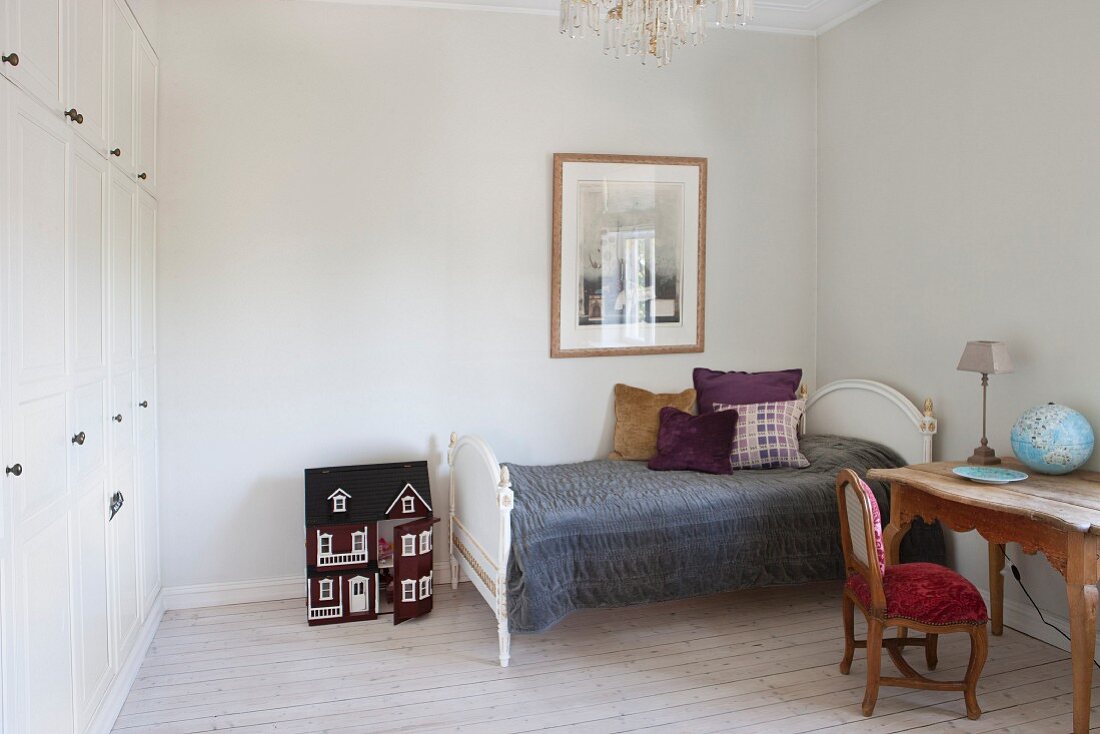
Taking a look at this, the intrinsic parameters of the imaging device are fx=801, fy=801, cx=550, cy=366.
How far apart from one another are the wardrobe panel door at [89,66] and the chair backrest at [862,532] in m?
2.60

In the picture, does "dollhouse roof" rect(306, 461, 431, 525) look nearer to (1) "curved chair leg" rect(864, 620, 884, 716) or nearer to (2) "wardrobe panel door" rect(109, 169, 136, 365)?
(2) "wardrobe panel door" rect(109, 169, 136, 365)

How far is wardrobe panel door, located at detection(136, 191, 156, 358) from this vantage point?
3.25 m

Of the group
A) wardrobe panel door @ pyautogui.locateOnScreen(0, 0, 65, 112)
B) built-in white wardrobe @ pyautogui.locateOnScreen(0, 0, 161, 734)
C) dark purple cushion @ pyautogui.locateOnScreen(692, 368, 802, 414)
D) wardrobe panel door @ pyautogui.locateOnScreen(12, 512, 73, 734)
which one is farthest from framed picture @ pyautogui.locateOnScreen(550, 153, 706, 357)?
wardrobe panel door @ pyautogui.locateOnScreen(12, 512, 73, 734)

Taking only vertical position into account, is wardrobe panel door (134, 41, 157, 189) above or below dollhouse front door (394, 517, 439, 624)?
above

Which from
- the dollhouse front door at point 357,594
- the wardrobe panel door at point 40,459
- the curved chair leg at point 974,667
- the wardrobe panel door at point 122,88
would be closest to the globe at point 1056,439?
the curved chair leg at point 974,667

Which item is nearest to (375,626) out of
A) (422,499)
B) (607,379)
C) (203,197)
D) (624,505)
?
(422,499)

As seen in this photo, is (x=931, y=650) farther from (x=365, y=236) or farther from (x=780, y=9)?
(x=780, y=9)

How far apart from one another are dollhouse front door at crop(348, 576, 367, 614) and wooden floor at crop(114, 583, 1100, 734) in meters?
0.10

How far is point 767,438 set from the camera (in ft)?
12.7

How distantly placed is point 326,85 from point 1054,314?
3.27m

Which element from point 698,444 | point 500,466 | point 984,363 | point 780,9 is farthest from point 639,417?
point 780,9

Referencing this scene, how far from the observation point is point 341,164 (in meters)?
3.79

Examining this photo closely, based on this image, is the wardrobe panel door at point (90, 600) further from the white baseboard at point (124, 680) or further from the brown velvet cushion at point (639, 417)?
the brown velvet cushion at point (639, 417)

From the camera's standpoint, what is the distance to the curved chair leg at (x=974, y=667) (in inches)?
101
